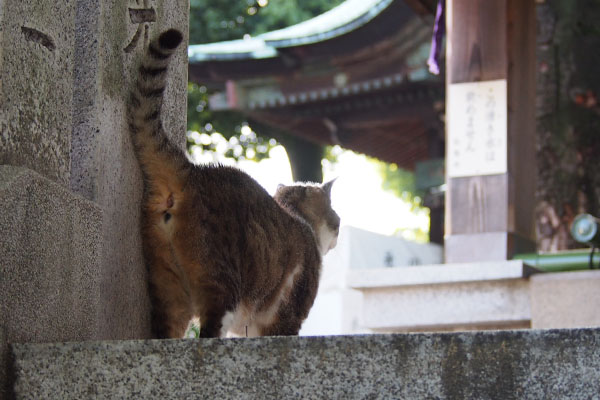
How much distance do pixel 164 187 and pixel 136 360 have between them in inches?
44.8

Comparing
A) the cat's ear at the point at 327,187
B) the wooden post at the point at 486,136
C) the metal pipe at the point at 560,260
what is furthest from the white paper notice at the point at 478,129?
the cat's ear at the point at 327,187

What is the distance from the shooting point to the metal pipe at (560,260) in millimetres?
8273

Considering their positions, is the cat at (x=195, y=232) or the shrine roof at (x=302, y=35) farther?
the shrine roof at (x=302, y=35)

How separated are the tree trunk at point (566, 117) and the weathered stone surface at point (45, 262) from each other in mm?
8103

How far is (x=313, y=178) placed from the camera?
1662cm

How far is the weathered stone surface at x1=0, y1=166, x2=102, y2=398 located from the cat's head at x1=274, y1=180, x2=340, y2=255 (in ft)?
6.02

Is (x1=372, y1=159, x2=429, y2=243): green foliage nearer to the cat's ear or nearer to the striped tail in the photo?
the cat's ear

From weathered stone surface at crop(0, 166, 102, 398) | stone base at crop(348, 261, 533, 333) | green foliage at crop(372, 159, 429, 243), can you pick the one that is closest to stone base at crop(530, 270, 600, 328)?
stone base at crop(348, 261, 533, 333)

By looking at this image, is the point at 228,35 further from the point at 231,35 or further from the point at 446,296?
the point at 446,296

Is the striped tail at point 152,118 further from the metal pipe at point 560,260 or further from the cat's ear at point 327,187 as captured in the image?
the metal pipe at point 560,260

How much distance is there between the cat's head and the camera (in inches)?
195

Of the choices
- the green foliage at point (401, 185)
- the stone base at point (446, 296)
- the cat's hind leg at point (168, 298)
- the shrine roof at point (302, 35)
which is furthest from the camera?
the green foliage at point (401, 185)

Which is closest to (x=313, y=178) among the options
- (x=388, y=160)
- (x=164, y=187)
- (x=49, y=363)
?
(x=388, y=160)

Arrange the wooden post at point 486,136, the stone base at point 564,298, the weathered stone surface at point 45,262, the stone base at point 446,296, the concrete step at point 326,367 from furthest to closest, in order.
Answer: the wooden post at point 486,136 < the stone base at point 446,296 < the stone base at point 564,298 < the weathered stone surface at point 45,262 < the concrete step at point 326,367
